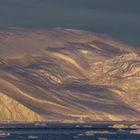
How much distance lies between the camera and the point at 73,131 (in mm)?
179250

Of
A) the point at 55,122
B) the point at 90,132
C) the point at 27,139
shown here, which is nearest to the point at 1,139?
the point at 27,139

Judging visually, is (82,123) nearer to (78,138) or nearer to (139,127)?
(139,127)

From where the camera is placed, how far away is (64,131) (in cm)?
17862

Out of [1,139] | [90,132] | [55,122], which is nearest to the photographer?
[1,139]

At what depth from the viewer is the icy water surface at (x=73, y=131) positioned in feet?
550

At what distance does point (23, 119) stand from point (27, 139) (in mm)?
36024

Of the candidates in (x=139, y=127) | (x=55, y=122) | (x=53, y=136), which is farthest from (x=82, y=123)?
(x=53, y=136)

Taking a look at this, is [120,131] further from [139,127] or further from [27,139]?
[27,139]

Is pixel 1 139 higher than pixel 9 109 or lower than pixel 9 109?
lower

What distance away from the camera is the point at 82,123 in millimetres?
198875

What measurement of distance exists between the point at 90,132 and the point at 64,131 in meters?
3.43

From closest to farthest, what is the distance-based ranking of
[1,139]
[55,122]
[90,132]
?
[1,139] < [90,132] < [55,122]

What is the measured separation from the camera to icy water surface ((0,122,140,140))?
16776 centimetres

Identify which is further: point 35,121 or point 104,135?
point 35,121
